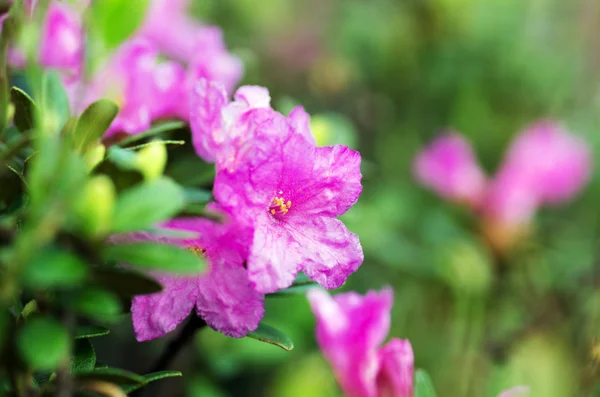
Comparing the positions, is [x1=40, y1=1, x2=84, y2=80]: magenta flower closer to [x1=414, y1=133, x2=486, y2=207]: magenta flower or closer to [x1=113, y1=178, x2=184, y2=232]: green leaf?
[x1=113, y1=178, x2=184, y2=232]: green leaf

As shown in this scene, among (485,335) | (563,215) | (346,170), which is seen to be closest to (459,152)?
(485,335)

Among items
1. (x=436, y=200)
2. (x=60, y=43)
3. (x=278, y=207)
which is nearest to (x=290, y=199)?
(x=278, y=207)

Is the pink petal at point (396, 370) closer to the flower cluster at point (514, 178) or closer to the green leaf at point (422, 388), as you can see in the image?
the green leaf at point (422, 388)

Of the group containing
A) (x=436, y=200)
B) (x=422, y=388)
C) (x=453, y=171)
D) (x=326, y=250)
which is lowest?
(x=436, y=200)

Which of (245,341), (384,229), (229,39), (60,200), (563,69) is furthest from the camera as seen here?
(563,69)

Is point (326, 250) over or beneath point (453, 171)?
over

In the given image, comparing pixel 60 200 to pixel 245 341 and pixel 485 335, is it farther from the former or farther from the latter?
pixel 485 335

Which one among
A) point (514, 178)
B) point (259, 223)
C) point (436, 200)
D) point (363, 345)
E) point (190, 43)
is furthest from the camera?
point (436, 200)

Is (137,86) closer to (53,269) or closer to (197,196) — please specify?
(197,196)
